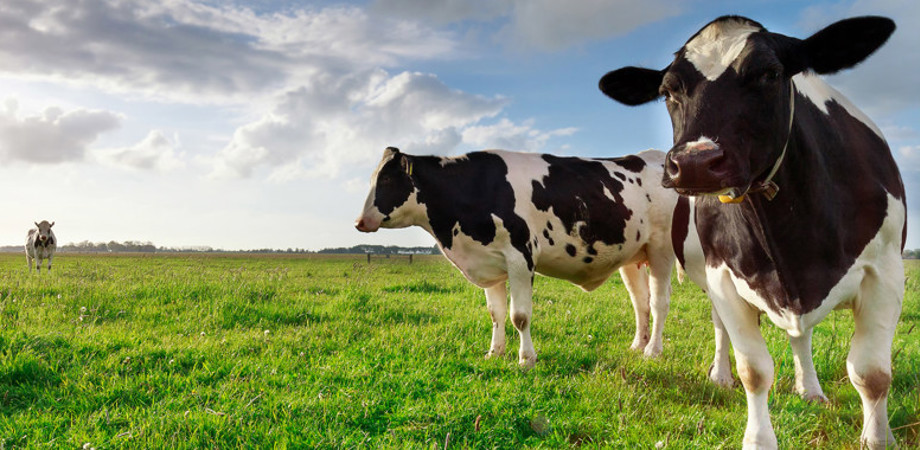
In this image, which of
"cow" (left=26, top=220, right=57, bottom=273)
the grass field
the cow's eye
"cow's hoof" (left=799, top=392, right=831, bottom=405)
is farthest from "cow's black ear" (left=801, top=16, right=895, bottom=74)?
"cow" (left=26, top=220, right=57, bottom=273)

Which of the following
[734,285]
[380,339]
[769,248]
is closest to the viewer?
[769,248]

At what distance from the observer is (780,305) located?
11.4 ft

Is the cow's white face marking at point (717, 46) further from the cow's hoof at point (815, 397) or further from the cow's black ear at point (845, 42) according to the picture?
the cow's hoof at point (815, 397)

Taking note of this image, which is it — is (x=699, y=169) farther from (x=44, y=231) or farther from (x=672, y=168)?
(x=44, y=231)

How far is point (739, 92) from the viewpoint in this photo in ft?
9.61

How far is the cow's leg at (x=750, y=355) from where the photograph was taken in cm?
365

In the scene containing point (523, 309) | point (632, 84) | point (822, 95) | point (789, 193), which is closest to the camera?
point (789, 193)

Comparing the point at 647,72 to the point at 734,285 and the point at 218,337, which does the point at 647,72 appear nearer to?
the point at 734,285

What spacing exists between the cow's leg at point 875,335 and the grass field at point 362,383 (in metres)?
0.52

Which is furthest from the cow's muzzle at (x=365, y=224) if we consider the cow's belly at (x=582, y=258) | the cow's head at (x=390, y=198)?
the cow's belly at (x=582, y=258)

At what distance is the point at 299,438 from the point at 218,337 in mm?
3344

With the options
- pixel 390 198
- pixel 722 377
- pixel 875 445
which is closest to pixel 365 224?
pixel 390 198

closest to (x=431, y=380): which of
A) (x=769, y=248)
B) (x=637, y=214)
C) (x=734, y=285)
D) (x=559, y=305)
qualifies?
(x=734, y=285)

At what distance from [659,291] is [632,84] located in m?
3.92
